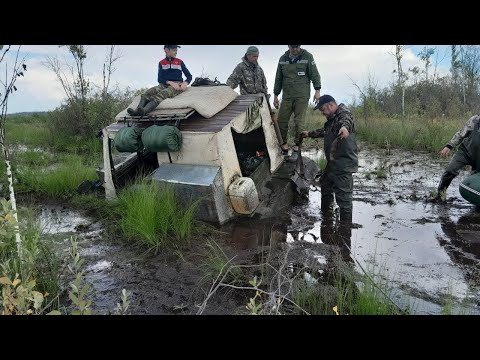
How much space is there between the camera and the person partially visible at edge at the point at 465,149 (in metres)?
5.93

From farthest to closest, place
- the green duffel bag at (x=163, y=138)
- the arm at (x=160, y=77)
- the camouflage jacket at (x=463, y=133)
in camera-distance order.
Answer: the arm at (x=160, y=77) → the camouflage jacket at (x=463, y=133) → the green duffel bag at (x=163, y=138)

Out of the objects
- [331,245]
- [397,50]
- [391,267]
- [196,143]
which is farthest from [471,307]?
[397,50]

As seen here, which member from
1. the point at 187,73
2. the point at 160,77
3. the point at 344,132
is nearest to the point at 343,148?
the point at 344,132

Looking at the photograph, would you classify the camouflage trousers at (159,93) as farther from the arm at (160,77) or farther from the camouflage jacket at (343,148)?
the camouflage jacket at (343,148)

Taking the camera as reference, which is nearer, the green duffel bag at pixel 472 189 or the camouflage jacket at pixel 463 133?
the green duffel bag at pixel 472 189

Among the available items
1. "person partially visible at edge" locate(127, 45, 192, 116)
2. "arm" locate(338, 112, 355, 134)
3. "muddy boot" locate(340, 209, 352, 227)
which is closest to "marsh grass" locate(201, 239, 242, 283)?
"muddy boot" locate(340, 209, 352, 227)

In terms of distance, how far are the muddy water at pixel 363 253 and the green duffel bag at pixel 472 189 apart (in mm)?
211

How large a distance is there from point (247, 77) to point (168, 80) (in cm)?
165

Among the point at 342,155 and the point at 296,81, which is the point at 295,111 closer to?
the point at 296,81

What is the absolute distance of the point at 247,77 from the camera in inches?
287

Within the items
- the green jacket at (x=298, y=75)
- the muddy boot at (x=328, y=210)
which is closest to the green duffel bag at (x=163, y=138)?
the muddy boot at (x=328, y=210)
